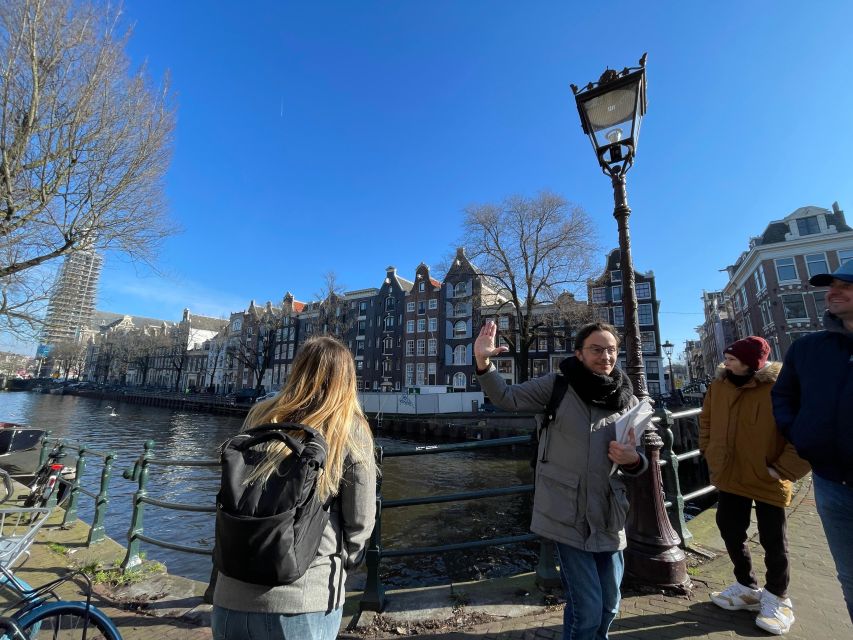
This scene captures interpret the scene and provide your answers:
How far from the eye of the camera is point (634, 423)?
202 centimetres

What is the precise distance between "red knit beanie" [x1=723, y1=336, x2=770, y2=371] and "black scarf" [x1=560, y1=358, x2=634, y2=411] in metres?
1.28

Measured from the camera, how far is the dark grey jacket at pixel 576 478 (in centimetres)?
205

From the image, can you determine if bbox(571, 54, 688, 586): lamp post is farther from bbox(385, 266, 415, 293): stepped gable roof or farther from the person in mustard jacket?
bbox(385, 266, 415, 293): stepped gable roof

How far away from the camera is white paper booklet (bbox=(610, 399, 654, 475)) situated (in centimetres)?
200

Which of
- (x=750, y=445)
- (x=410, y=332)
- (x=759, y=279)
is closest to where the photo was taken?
(x=750, y=445)

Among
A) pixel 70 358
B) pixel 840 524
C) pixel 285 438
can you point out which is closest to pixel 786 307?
pixel 840 524

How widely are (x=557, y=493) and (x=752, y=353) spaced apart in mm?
1926

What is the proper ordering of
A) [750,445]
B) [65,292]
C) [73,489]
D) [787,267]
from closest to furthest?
[750,445]
[73,489]
[65,292]
[787,267]

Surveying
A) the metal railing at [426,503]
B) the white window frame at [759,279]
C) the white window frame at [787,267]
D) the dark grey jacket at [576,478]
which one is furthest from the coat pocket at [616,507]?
the white window frame at [759,279]

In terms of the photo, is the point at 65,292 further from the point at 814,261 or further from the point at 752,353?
the point at 814,261

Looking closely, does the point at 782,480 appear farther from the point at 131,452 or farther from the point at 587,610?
the point at 131,452

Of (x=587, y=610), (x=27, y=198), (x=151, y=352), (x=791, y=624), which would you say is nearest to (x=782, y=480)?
(x=791, y=624)

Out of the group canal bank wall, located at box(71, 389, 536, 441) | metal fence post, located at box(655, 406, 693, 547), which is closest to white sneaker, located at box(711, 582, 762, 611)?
metal fence post, located at box(655, 406, 693, 547)

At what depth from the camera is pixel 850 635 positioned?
2445 millimetres
